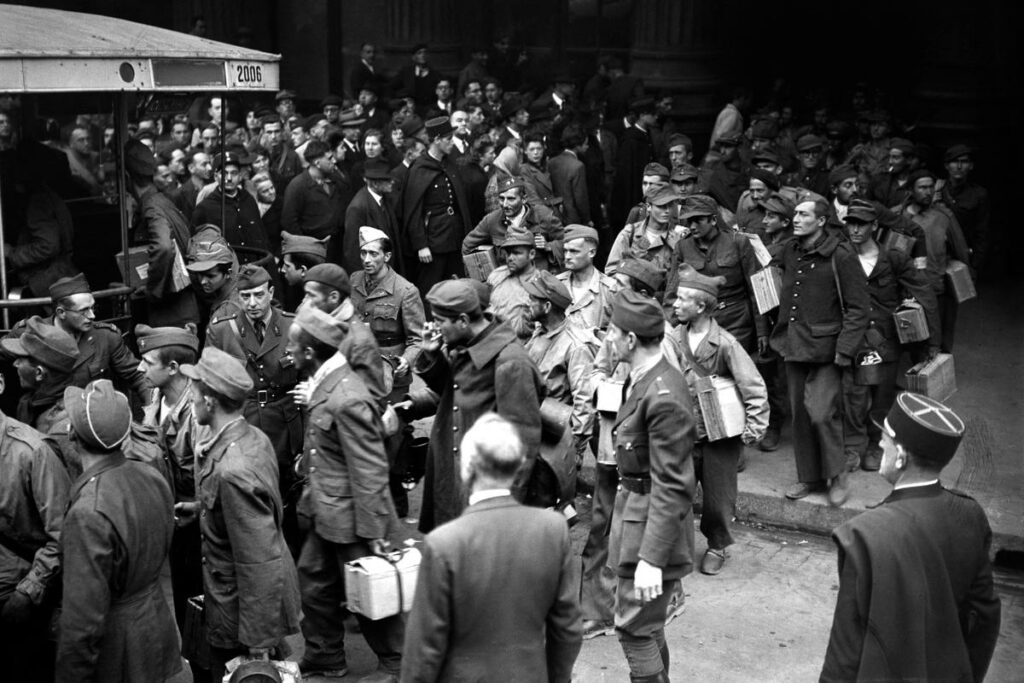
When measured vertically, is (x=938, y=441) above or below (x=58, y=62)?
below

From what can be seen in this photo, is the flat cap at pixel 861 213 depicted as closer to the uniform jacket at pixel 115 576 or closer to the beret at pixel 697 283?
the beret at pixel 697 283

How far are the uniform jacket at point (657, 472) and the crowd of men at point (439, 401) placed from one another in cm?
2

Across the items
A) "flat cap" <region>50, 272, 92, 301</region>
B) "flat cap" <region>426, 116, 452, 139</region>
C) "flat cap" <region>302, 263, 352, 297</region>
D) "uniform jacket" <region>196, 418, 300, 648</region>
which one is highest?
"flat cap" <region>426, 116, 452, 139</region>

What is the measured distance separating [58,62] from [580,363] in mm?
3720

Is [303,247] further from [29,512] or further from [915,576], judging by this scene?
[915,576]

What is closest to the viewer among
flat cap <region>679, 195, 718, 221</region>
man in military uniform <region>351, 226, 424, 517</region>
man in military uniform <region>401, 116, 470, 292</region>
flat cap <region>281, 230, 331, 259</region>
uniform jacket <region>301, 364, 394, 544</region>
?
uniform jacket <region>301, 364, 394, 544</region>

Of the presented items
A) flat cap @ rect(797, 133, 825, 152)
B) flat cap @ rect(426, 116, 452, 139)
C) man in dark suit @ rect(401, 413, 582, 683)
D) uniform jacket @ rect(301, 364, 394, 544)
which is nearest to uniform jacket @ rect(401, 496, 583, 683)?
man in dark suit @ rect(401, 413, 582, 683)

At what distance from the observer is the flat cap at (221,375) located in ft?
18.5

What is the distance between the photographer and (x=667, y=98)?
1753 centimetres

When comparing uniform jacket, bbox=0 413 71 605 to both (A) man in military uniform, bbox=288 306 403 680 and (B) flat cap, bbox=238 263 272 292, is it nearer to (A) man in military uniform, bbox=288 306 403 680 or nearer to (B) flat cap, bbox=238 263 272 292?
(A) man in military uniform, bbox=288 306 403 680

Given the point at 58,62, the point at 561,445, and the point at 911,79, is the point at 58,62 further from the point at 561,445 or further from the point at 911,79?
the point at 911,79

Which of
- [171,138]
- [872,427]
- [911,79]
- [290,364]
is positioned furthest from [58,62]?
[911,79]

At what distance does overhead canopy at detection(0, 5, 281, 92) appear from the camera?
7598 mm

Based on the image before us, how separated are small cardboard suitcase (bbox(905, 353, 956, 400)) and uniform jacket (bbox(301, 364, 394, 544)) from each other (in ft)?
14.1
